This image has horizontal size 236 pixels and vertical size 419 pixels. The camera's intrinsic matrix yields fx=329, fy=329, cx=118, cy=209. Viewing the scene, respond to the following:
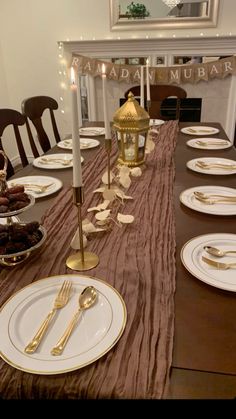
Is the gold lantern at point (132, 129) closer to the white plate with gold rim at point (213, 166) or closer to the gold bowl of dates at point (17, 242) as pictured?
the white plate with gold rim at point (213, 166)

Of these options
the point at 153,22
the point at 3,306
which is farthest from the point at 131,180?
the point at 153,22

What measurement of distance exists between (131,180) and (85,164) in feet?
0.94

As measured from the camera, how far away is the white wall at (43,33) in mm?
3193

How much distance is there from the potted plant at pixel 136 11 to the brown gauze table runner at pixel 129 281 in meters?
2.53

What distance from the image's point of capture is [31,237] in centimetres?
79

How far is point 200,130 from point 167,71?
1608 mm

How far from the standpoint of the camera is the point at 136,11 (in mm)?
3152

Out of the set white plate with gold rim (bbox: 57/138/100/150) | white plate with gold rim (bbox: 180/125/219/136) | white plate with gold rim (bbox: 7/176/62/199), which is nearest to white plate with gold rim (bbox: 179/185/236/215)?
white plate with gold rim (bbox: 7/176/62/199)

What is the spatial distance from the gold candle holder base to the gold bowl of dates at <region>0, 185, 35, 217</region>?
0.51 feet

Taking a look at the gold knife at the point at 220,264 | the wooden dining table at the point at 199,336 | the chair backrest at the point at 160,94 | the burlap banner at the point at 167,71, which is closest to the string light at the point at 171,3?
the burlap banner at the point at 167,71

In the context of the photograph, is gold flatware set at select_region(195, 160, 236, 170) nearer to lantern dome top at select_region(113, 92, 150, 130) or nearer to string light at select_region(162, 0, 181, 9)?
lantern dome top at select_region(113, 92, 150, 130)

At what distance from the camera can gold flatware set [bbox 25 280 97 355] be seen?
1.71ft

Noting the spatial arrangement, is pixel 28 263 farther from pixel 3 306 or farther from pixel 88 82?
pixel 88 82

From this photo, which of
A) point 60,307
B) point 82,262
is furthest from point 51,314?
point 82,262
